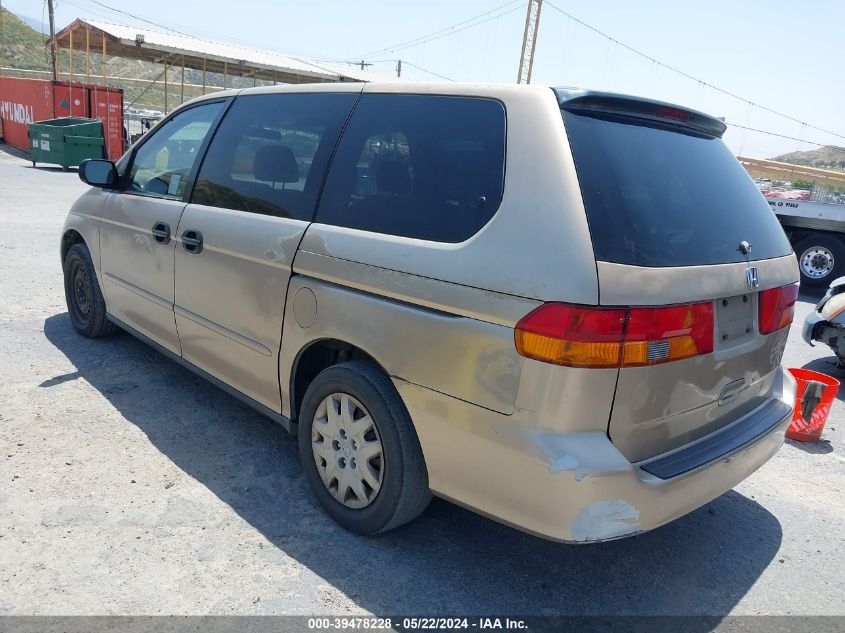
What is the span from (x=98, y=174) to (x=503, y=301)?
3395mm

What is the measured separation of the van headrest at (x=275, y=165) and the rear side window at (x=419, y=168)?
1.01ft

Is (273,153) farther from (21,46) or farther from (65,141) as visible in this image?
(21,46)

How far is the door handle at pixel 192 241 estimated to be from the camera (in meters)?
3.43

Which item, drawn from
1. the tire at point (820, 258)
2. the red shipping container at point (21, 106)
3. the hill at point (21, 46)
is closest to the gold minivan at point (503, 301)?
the tire at point (820, 258)

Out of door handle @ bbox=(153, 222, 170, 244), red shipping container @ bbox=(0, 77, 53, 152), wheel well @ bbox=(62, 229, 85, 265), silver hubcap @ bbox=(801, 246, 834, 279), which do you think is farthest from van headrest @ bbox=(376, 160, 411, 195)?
red shipping container @ bbox=(0, 77, 53, 152)

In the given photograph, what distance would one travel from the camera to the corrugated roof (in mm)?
23172

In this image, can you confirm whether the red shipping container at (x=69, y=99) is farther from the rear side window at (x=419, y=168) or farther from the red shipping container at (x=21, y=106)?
the rear side window at (x=419, y=168)

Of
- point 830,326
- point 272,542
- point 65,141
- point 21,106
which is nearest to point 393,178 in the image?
point 272,542

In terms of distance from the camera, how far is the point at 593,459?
2.05 meters

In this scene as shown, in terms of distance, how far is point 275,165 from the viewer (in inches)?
126

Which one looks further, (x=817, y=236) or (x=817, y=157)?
(x=817, y=157)

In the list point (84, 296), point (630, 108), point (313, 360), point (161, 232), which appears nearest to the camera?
point (630, 108)

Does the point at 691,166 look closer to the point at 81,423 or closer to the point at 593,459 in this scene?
the point at 593,459

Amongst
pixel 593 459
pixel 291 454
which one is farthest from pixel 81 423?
pixel 593 459
